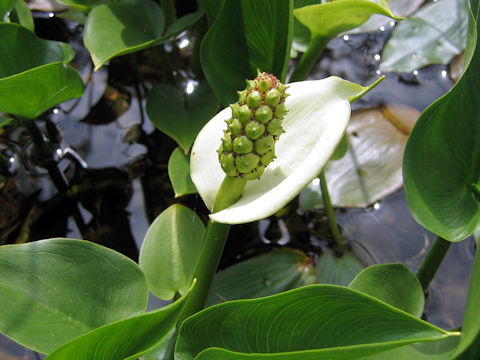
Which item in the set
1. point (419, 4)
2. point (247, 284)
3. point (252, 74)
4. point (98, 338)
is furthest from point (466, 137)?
point (419, 4)

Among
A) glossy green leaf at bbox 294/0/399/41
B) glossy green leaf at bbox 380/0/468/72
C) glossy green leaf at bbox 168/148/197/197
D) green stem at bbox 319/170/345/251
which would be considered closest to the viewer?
glossy green leaf at bbox 294/0/399/41

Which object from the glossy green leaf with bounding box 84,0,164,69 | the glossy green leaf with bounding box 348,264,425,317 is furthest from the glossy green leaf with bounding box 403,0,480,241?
the glossy green leaf with bounding box 84,0,164,69

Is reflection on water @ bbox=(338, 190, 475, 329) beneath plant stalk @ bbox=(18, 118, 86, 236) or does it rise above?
beneath

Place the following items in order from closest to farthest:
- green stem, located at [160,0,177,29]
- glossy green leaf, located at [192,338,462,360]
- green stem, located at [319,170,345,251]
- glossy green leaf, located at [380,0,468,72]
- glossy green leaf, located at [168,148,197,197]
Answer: glossy green leaf, located at [192,338,462,360] < glossy green leaf, located at [168,148,197,197] < green stem, located at [319,170,345,251] < green stem, located at [160,0,177,29] < glossy green leaf, located at [380,0,468,72]

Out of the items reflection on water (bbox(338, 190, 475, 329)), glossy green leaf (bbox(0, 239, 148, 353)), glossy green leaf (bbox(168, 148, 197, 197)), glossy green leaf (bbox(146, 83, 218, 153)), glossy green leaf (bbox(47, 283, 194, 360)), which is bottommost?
reflection on water (bbox(338, 190, 475, 329))

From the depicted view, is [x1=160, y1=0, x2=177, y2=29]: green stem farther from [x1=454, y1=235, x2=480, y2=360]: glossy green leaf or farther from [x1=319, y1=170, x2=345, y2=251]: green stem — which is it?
[x1=454, y1=235, x2=480, y2=360]: glossy green leaf

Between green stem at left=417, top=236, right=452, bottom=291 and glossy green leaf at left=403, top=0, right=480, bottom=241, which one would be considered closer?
glossy green leaf at left=403, top=0, right=480, bottom=241

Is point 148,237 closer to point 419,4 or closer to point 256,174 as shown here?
point 256,174
